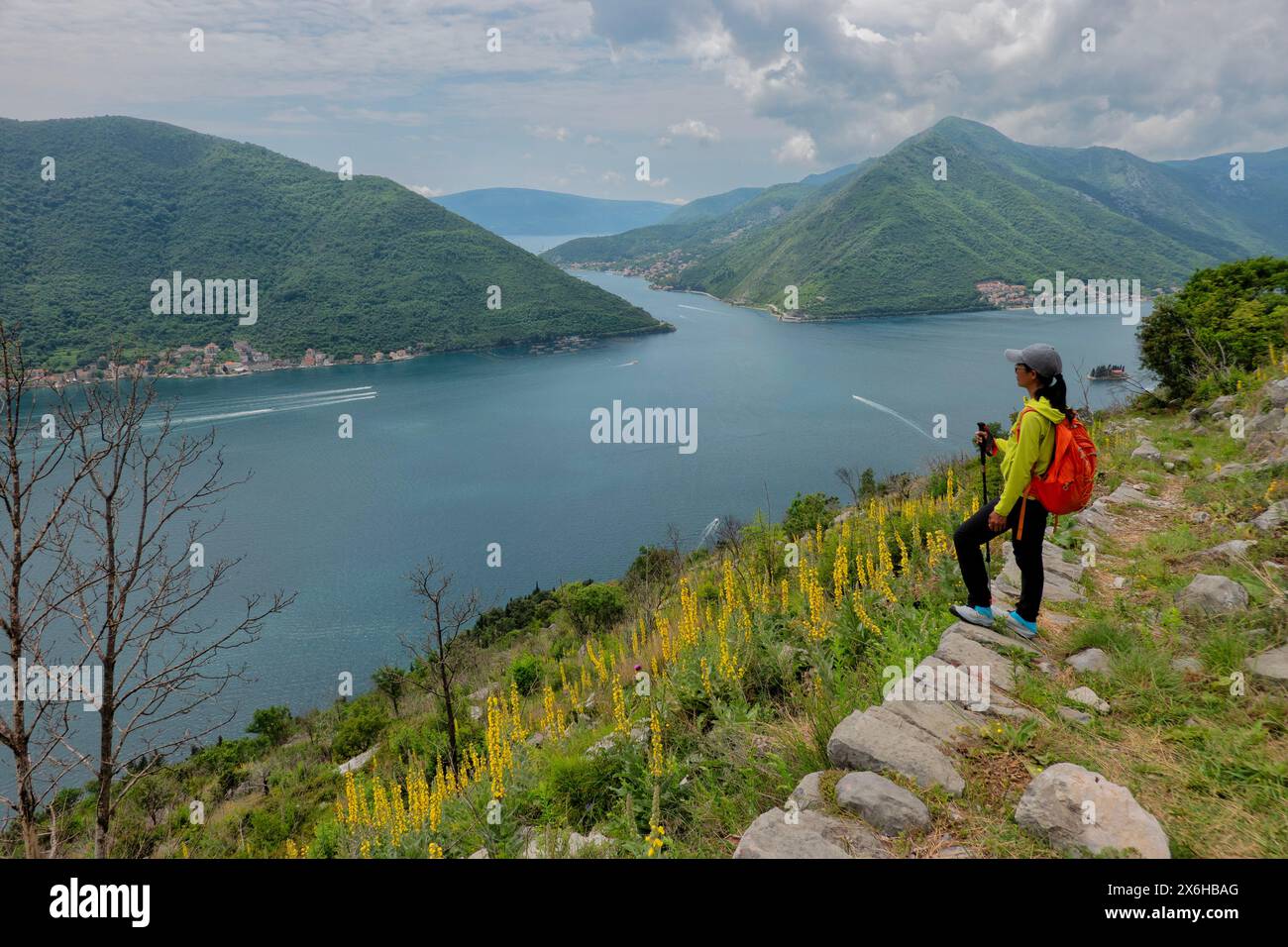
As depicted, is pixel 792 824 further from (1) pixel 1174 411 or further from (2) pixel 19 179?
(2) pixel 19 179

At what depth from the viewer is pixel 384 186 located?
122 metres

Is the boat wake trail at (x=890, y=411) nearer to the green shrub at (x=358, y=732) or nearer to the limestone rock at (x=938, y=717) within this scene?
the green shrub at (x=358, y=732)

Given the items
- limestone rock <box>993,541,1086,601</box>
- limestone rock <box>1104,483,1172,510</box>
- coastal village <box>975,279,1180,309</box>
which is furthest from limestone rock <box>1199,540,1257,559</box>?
coastal village <box>975,279,1180,309</box>

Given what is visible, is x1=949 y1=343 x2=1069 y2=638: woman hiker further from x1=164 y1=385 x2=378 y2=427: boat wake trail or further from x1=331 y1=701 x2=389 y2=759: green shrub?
x1=164 y1=385 x2=378 y2=427: boat wake trail

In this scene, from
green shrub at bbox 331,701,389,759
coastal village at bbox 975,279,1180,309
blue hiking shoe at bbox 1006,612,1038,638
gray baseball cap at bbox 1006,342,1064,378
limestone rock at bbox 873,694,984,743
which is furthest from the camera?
coastal village at bbox 975,279,1180,309

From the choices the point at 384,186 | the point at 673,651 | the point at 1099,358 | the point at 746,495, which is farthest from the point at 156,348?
the point at 1099,358

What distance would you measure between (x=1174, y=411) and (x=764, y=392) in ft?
164

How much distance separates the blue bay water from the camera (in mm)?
33594

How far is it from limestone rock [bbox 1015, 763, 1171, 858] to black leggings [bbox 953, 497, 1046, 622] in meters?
1.54

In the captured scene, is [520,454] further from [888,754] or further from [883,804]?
[883,804]

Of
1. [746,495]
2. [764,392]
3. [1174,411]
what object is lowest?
[746,495]

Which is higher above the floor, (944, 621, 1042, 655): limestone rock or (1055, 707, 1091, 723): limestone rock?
(944, 621, 1042, 655): limestone rock

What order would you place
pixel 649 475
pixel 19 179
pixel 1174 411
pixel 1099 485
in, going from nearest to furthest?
pixel 1099 485
pixel 1174 411
pixel 649 475
pixel 19 179

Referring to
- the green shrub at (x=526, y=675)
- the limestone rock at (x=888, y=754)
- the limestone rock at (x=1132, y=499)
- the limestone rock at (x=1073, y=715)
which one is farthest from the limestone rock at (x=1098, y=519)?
the green shrub at (x=526, y=675)
